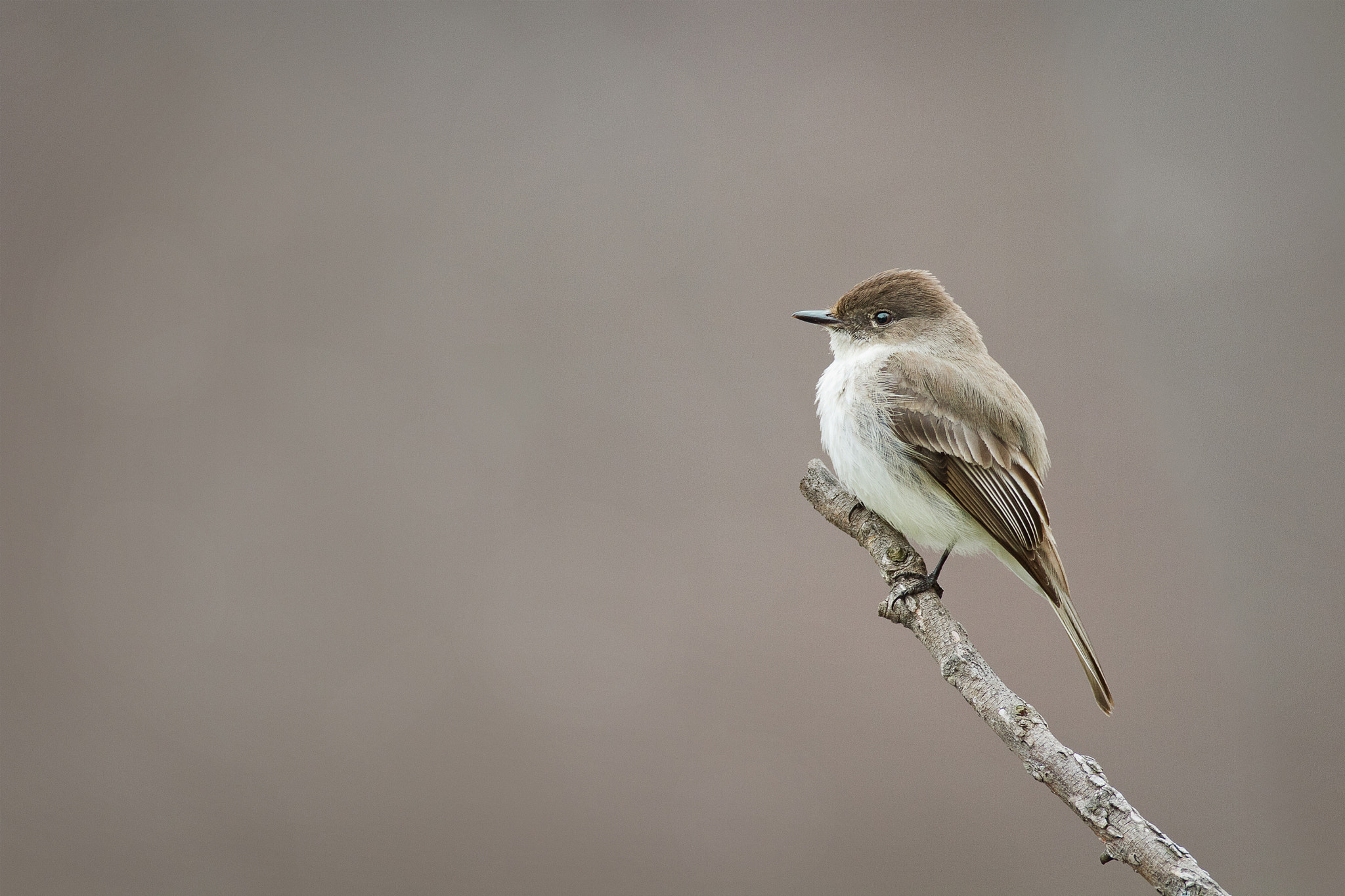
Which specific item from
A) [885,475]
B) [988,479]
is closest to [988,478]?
[988,479]

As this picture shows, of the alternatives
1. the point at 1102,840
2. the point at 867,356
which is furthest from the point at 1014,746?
the point at 867,356

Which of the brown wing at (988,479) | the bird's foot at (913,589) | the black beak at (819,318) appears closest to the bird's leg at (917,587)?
the bird's foot at (913,589)

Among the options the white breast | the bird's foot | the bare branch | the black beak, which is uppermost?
the black beak

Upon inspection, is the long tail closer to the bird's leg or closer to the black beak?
the bird's leg

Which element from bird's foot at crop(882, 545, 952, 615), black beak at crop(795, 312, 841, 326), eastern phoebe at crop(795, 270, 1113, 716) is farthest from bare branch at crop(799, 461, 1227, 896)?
black beak at crop(795, 312, 841, 326)

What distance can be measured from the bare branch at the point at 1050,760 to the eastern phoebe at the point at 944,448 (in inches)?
9.9

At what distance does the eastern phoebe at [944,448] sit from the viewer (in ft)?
6.07

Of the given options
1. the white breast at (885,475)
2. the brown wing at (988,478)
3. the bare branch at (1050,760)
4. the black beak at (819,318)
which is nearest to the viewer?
the bare branch at (1050,760)

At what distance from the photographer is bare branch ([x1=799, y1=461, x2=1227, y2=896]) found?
1.04 m

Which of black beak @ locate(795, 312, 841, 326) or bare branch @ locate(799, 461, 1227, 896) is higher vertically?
black beak @ locate(795, 312, 841, 326)

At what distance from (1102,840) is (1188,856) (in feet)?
0.28

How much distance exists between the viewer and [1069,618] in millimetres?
1769

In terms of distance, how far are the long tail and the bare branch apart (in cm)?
30

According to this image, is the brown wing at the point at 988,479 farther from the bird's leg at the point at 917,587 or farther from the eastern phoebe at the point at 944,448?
the bird's leg at the point at 917,587
